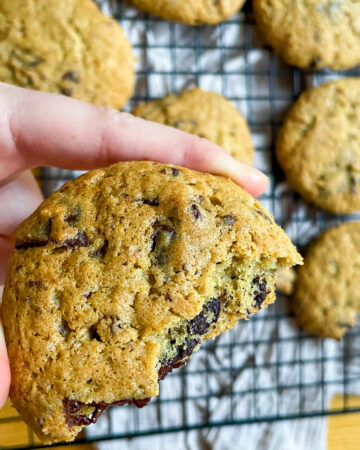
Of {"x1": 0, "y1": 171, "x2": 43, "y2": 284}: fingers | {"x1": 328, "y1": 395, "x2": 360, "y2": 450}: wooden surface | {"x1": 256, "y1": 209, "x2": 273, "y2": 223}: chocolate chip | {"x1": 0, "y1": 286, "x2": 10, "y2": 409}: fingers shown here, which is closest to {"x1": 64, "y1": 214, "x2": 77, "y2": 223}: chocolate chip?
{"x1": 0, "y1": 286, "x2": 10, "y2": 409}: fingers

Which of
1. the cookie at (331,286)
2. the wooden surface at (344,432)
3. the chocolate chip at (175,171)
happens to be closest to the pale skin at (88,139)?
the chocolate chip at (175,171)

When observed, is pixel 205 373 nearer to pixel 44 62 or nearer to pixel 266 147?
pixel 266 147

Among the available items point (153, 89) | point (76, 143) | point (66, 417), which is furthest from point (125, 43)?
point (66, 417)

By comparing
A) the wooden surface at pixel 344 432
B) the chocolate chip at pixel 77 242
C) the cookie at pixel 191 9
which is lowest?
the wooden surface at pixel 344 432

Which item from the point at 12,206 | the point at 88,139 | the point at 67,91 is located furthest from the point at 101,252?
the point at 67,91

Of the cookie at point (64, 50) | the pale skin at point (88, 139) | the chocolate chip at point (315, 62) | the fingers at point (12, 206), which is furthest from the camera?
the chocolate chip at point (315, 62)

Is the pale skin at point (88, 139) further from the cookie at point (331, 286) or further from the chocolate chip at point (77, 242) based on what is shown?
the cookie at point (331, 286)

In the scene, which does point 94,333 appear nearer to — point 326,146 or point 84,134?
point 84,134

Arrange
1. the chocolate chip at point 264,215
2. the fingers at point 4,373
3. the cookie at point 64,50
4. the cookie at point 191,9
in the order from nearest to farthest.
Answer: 1. the fingers at point 4,373
2. the chocolate chip at point 264,215
3. the cookie at point 64,50
4. the cookie at point 191,9
